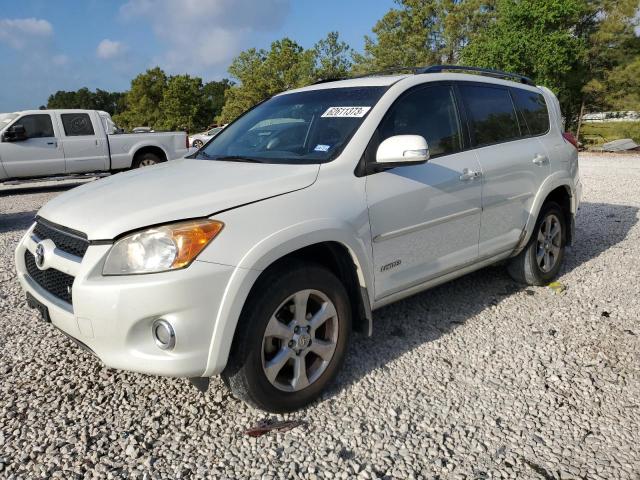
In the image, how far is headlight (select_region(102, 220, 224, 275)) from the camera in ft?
7.32

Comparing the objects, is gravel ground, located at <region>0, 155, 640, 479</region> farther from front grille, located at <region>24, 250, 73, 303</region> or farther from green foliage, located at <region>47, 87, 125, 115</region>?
green foliage, located at <region>47, 87, 125, 115</region>

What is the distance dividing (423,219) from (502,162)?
1.08 m

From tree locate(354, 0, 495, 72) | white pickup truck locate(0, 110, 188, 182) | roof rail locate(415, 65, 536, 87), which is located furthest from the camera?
tree locate(354, 0, 495, 72)

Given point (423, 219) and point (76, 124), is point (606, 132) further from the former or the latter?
point (423, 219)

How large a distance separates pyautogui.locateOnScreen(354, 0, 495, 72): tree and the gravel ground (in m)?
33.8

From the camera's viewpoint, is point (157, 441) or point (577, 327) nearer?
point (157, 441)

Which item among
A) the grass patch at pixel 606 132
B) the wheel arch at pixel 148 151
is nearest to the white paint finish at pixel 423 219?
the wheel arch at pixel 148 151

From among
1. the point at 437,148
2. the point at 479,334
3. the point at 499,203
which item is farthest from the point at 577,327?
the point at 437,148

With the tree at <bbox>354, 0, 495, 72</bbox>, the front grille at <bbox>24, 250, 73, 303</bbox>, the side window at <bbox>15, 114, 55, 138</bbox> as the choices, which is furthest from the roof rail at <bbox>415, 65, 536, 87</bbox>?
the tree at <bbox>354, 0, 495, 72</bbox>

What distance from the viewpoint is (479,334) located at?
3574mm

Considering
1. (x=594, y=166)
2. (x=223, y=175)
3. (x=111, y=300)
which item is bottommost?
(x=594, y=166)

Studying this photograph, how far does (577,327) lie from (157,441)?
9.60ft

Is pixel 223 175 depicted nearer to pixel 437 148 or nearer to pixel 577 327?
pixel 437 148

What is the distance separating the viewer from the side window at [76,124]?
11359 mm
